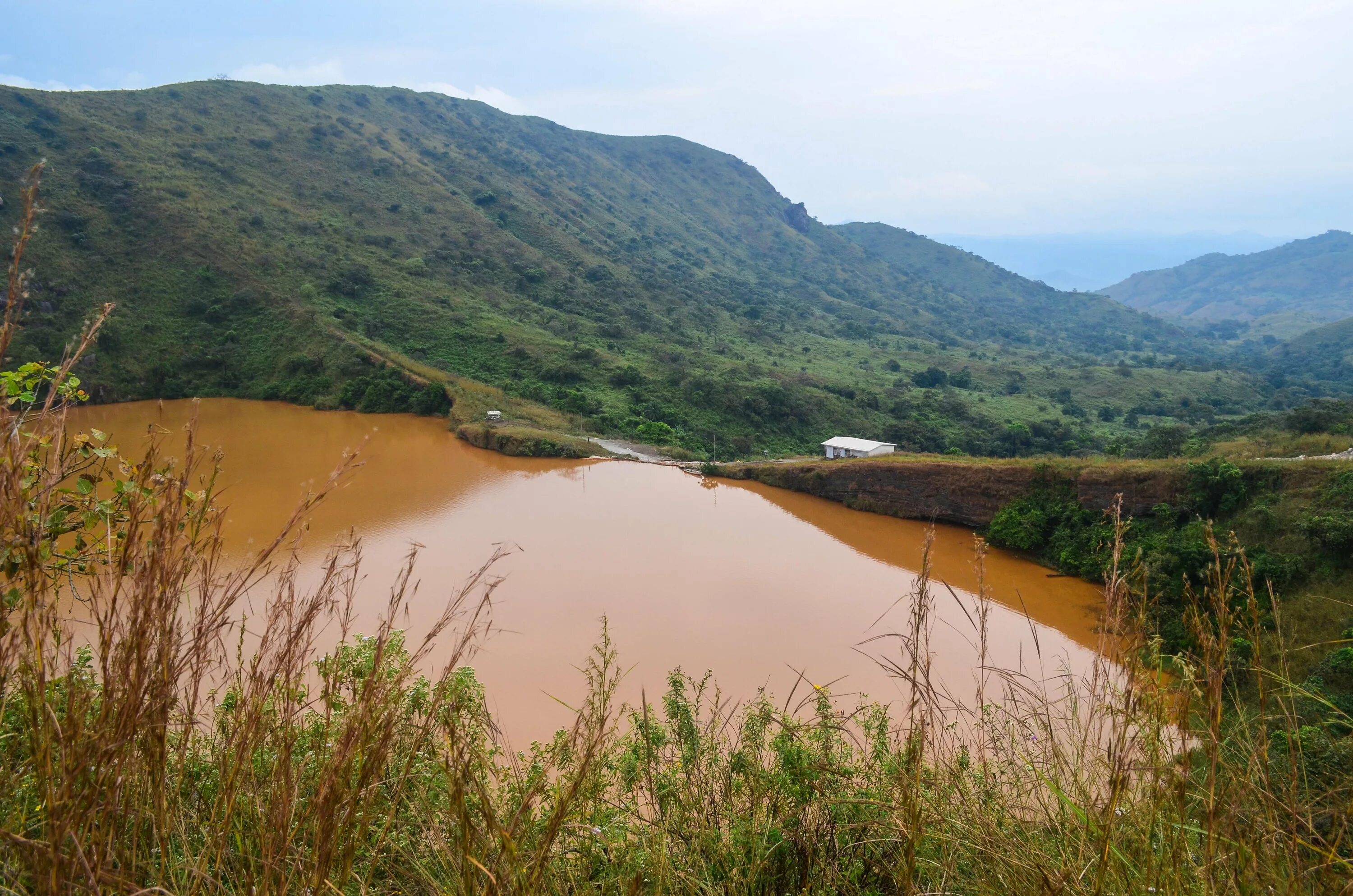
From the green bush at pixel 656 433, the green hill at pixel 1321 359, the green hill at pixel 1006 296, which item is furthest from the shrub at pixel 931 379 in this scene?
the green hill at pixel 1006 296

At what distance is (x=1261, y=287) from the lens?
391 feet

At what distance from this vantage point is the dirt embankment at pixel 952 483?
12891 millimetres

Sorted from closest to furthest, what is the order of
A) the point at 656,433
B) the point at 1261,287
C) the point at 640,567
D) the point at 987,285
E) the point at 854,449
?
the point at 640,567 → the point at 854,449 → the point at 656,433 → the point at 987,285 → the point at 1261,287

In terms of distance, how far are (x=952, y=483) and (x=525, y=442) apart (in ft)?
39.4

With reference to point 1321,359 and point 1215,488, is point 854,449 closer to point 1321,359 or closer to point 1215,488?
point 1215,488

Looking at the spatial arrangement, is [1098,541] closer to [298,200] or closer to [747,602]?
[747,602]

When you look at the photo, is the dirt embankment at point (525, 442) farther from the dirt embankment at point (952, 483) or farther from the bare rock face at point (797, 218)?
the bare rock face at point (797, 218)

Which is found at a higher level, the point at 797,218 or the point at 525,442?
the point at 797,218

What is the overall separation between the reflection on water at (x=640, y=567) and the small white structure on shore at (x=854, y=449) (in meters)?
2.83

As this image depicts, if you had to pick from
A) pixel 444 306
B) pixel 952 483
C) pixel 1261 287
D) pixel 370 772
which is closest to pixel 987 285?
pixel 1261 287

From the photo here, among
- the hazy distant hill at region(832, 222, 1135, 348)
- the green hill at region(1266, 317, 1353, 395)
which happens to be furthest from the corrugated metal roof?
the hazy distant hill at region(832, 222, 1135, 348)

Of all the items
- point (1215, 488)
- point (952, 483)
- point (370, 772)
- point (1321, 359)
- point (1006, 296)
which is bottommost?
point (952, 483)

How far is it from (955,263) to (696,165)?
38940 millimetres

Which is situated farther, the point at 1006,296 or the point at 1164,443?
the point at 1006,296
